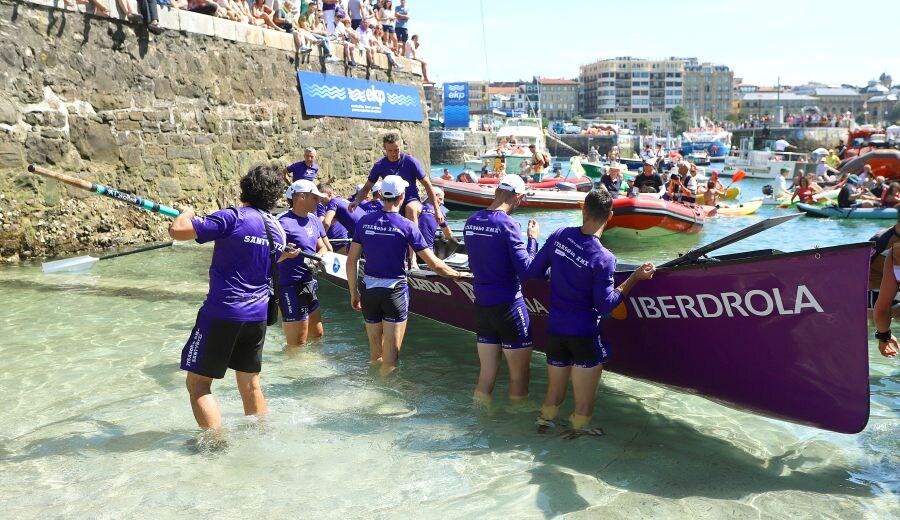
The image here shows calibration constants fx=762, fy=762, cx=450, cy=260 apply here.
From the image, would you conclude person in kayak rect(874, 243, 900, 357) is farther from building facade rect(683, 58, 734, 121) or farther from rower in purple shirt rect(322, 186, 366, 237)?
building facade rect(683, 58, 734, 121)

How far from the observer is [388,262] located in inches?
237

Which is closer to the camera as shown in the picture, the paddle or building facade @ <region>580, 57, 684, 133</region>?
the paddle

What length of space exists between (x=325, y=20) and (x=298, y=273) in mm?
11814

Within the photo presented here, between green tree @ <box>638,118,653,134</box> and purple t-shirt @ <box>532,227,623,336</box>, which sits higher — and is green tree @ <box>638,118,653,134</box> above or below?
below

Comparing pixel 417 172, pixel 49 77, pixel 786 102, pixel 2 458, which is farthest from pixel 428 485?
pixel 786 102

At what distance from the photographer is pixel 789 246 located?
54.5 feet

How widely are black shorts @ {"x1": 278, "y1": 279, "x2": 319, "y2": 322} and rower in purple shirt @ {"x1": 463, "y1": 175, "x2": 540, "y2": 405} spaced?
213 centimetres

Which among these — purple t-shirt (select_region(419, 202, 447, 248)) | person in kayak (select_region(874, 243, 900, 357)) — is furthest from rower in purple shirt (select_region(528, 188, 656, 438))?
purple t-shirt (select_region(419, 202, 447, 248))

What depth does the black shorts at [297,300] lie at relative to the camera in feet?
22.8

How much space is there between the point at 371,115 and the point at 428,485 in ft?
48.3

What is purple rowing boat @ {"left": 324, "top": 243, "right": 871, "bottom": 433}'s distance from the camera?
435 cm

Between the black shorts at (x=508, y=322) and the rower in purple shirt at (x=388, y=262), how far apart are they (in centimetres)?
62

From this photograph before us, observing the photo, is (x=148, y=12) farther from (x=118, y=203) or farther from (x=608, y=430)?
(x=608, y=430)

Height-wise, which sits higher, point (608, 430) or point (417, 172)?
point (417, 172)
